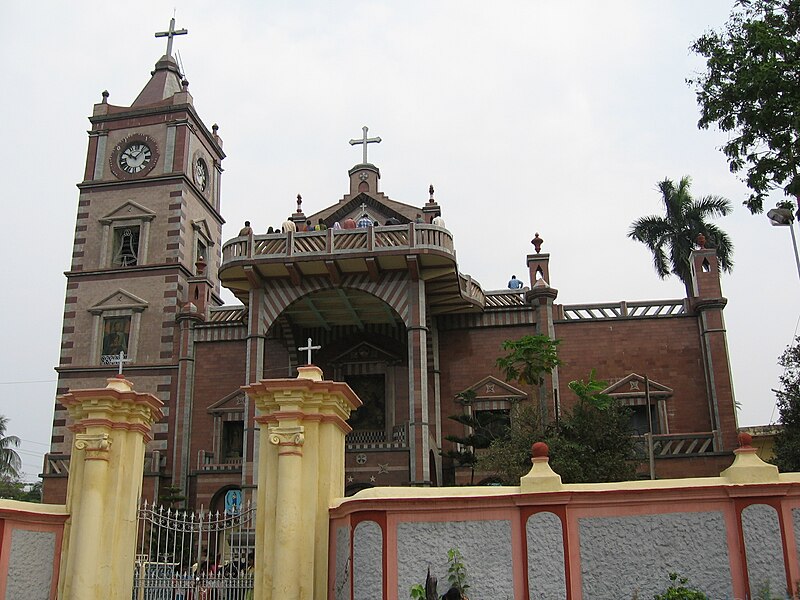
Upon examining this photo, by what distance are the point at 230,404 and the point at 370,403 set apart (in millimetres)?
4371

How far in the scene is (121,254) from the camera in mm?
30547

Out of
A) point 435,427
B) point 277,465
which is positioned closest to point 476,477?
point 435,427

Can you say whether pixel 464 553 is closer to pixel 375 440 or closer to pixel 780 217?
pixel 780 217

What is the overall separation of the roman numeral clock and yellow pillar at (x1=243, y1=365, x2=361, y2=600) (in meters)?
21.3

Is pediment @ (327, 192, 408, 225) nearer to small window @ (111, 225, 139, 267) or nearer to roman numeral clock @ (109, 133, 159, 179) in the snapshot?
small window @ (111, 225, 139, 267)

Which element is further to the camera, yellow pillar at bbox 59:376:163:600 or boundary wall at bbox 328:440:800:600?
yellow pillar at bbox 59:376:163:600

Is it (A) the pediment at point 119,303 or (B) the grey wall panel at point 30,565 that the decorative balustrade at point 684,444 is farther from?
(A) the pediment at point 119,303

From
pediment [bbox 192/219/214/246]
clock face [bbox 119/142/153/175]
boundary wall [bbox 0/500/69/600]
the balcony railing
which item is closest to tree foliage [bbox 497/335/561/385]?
the balcony railing

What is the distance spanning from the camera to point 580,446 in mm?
18609

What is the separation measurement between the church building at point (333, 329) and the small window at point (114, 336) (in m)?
0.05

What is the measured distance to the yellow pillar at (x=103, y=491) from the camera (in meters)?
12.1

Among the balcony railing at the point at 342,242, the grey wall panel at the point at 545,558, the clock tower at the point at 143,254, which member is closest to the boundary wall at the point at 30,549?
the grey wall panel at the point at 545,558

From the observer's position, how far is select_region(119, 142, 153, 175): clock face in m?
31.3

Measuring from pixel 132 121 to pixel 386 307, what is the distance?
13540mm
